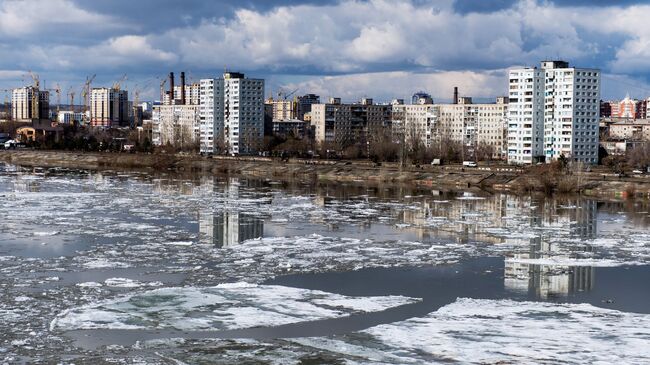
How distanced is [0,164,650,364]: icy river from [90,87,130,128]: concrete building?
147913 mm

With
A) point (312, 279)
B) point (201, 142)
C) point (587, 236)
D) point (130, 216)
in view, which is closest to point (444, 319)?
point (312, 279)

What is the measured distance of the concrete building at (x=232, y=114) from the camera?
89.7 metres

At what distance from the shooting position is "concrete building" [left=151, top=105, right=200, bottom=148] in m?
99.5

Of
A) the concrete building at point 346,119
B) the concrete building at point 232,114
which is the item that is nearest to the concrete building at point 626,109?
the concrete building at point 346,119

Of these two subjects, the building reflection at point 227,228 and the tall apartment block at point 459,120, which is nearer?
the building reflection at point 227,228

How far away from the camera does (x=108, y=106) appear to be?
175 m

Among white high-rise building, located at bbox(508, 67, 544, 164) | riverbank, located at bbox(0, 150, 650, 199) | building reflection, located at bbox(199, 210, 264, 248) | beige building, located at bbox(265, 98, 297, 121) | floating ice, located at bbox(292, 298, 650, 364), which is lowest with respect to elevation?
floating ice, located at bbox(292, 298, 650, 364)

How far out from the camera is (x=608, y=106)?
169250 mm

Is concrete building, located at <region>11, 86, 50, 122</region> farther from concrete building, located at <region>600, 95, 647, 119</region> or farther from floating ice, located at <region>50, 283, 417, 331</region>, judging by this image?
floating ice, located at <region>50, 283, 417, 331</region>

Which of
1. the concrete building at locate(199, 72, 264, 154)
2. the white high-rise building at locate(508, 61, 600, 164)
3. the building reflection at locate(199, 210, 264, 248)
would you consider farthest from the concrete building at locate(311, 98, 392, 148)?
the building reflection at locate(199, 210, 264, 248)

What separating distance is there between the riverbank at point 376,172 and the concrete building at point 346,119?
29701mm

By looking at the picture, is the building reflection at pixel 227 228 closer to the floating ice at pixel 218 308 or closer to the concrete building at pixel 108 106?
the floating ice at pixel 218 308

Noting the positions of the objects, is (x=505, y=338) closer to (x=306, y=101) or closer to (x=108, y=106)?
(x=306, y=101)

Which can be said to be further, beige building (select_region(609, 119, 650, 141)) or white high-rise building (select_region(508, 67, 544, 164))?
beige building (select_region(609, 119, 650, 141))
